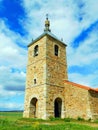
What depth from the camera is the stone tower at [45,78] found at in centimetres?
1850

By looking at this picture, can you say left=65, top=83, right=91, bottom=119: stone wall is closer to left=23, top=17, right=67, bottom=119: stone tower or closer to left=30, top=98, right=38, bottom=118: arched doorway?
left=23, top=17, right=67, bottom=119: stone tower

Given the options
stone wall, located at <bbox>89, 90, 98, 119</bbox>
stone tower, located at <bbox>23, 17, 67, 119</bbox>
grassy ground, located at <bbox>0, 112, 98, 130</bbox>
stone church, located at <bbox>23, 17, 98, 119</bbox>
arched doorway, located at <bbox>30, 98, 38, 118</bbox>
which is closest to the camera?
grassy ground, located at <bbox>0, 112, 98, 130</bbox>

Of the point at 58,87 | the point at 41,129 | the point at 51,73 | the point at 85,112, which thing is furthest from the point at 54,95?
the point at 41,129

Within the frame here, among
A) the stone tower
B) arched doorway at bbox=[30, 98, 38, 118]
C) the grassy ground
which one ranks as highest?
the stone tower

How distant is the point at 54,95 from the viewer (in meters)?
19.2

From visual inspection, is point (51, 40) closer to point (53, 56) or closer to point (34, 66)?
point (53, 56)

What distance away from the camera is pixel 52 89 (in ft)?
63.0

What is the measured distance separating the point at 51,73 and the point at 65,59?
385cm

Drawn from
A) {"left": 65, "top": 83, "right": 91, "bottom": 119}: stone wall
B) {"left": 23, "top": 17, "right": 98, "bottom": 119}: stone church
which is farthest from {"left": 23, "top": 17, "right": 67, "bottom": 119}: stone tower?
{"left": 65, "top": 83, "right": 91, "bottom": 119}: stone wall

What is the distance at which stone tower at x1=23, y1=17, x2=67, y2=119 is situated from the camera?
18.5 meters

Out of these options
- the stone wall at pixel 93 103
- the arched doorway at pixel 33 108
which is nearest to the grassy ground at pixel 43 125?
the stone wall at pixel 93 103

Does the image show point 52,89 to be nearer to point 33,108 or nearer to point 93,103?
point 33,108

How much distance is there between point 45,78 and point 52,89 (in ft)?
5.04

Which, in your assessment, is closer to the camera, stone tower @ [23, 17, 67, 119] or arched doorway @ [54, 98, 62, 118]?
stone tower @ [23, 17, 67, 119]
